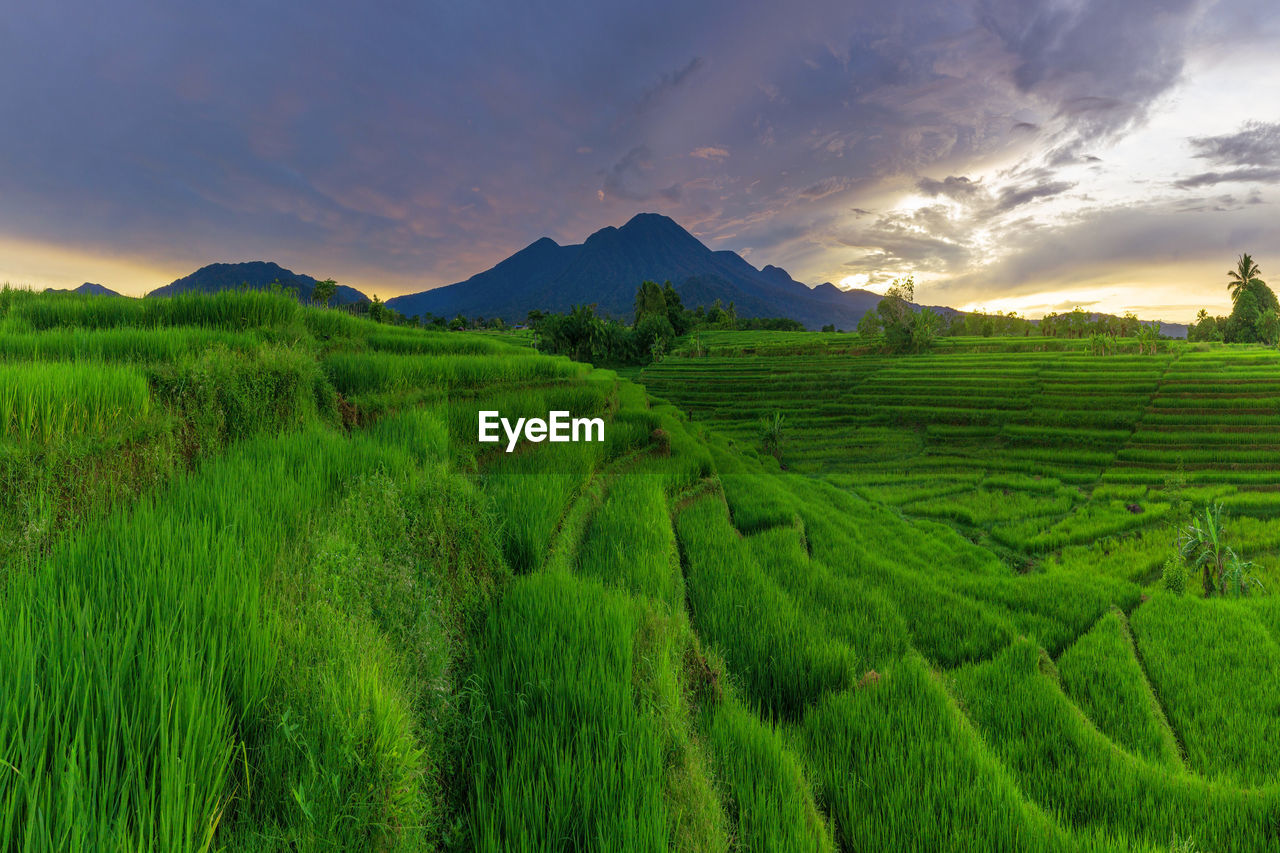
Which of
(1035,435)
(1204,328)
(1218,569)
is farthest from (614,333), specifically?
(1204,328)

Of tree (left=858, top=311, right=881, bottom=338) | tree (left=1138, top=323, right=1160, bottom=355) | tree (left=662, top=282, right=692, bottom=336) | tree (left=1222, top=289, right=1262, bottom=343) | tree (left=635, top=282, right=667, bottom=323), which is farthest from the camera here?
tree (left=662, top=282, right=692, bottom=336)

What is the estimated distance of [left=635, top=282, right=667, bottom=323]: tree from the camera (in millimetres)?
80000

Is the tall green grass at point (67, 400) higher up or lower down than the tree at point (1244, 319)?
lower down

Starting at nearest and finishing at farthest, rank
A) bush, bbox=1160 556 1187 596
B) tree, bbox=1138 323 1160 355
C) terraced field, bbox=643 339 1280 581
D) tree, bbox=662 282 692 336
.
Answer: bush, bbox=1160 556 1187 596 < terraced field, bbox=643 339 1280 581 < tree, bbox=1138 323 1160 355 < tree, bbox=662 282 692 336

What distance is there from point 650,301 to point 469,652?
81.7 meters

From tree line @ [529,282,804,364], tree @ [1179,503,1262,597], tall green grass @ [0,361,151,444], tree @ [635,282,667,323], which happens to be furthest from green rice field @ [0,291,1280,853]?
tree @ [635,282,667,323]

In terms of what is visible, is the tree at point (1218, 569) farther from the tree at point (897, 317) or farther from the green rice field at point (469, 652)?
the tree at point (897, 317)

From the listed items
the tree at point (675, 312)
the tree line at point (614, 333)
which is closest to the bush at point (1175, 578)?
the tree line at point (614, 333)

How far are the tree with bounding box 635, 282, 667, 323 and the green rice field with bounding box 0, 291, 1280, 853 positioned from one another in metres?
74.4

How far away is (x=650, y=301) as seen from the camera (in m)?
80.8

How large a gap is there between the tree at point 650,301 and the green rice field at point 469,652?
244 feet

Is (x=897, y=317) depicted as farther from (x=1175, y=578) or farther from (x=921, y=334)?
(x=1175, y=578)

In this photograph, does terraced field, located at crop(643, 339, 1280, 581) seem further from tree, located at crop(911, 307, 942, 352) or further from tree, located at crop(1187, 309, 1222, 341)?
tree, located at crop(1187, 309, 1222, 341)

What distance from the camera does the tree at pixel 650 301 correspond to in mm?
80000
